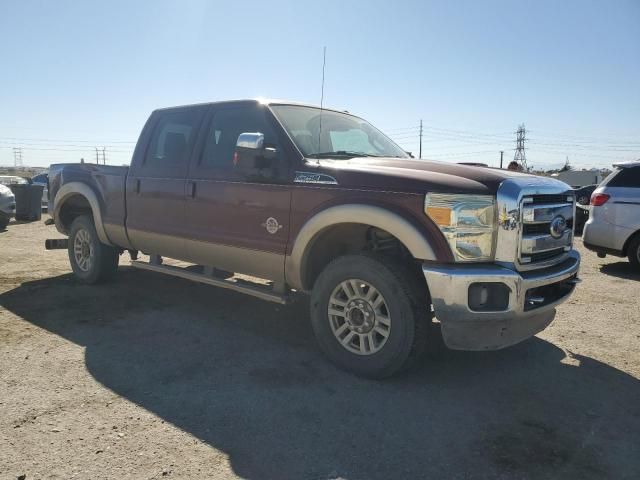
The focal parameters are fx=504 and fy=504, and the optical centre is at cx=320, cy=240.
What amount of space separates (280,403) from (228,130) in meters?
2.65

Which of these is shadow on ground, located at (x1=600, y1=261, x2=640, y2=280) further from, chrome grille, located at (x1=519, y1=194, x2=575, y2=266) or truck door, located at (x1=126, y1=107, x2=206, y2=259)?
truck door, located at (x1=126, y1=107, x2=206, y2=259)

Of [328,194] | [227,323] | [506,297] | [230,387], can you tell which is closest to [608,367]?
[506,297]

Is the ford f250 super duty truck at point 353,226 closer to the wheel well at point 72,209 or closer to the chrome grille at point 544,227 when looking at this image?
the chrome grille at point 544,227

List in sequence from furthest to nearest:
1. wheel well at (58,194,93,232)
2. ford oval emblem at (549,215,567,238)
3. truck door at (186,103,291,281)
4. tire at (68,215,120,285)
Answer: wheel well at (58,194,93,232) < tire at (68,215,120,285) < truck door at (186,103,291,281) < ford oval emblem at (549,215,567,238)

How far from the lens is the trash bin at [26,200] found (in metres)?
14.4

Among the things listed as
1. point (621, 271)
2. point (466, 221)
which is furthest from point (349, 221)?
point (621, 271)

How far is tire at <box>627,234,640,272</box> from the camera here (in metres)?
7.75

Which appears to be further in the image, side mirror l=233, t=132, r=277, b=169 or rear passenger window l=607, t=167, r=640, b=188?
rear passenger window l=607, t=167, r=640, b=188

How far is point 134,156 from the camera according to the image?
5594mm

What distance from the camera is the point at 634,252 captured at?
7.79m

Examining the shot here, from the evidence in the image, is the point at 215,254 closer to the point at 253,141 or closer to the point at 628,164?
the point at 253,141

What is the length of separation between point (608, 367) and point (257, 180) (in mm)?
3213

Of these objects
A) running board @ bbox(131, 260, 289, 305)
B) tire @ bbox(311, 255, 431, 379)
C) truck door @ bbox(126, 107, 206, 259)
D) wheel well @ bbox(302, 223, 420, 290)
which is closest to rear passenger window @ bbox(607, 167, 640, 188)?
wheel well @ bbox(302, 223, 420, 290)

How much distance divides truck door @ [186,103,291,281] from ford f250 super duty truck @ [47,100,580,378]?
0.01 meters
